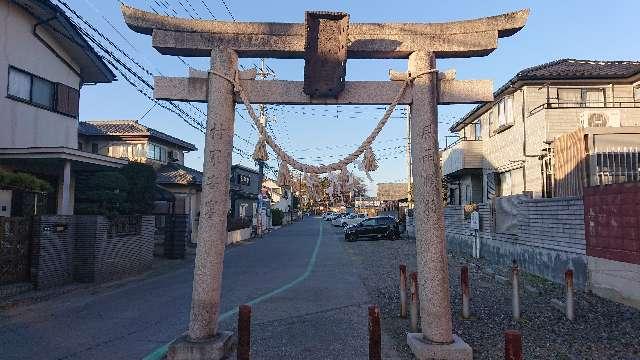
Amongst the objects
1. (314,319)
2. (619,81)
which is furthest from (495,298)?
(619,81)

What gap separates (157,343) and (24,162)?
10.3 meters

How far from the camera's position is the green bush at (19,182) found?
10320mm

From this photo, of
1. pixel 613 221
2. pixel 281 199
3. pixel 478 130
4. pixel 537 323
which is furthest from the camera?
pixel 281 199

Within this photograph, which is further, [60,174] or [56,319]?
[60,174]

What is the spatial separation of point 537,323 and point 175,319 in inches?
250

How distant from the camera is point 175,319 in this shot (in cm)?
835

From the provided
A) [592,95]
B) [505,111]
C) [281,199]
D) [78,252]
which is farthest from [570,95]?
[281,199]

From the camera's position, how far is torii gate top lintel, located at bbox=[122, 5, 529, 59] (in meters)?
6.09

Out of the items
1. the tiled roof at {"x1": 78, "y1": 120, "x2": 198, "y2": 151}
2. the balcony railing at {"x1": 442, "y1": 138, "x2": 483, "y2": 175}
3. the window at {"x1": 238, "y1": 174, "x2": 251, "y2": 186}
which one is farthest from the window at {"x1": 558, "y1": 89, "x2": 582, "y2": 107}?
the window at {"x1": 238, "y1": 174, "x2": 251, "y2": 186}

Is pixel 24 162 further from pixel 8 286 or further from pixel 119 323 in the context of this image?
pixel 119 323

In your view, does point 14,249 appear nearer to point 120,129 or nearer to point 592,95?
point 120,129

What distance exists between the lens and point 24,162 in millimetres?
13969

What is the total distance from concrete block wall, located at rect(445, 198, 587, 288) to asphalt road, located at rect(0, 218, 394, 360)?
15.8ft

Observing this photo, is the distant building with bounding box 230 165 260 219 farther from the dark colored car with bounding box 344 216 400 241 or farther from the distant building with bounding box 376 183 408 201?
the distant building with bounding box 376 183 408 201
